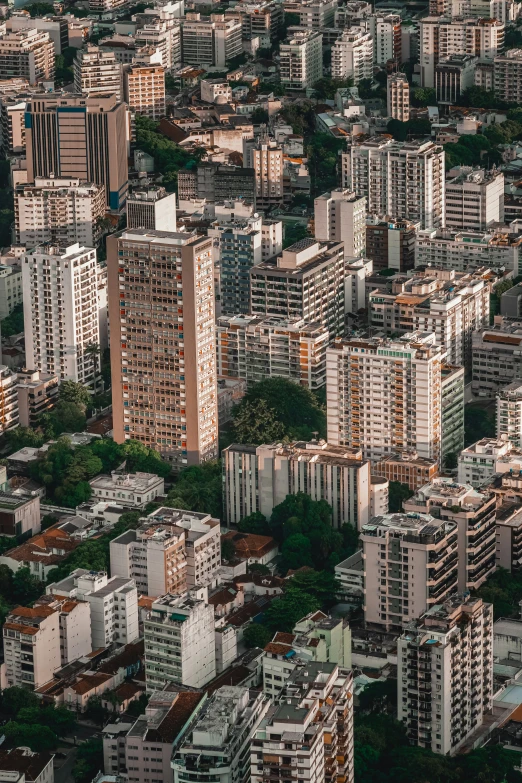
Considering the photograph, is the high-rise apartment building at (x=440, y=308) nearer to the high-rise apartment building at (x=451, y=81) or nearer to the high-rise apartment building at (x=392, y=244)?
the high-rise apartment building at (x=392, y=244)

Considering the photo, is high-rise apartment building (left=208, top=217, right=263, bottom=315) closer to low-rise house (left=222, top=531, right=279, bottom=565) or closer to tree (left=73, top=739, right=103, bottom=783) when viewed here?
low-rise house (left=222, top=531, right=279, bottom=565)

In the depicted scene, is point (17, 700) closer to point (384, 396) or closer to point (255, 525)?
point (255, 525)

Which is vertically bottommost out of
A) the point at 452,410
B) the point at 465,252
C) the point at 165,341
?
the point at 452,410

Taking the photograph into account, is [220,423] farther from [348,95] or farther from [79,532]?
[348,95]

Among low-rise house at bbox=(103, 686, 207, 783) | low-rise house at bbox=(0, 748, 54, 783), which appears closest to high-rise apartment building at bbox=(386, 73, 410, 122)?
low-rise house at bbox=(103, 686, 207, 783)

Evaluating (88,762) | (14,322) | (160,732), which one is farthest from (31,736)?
(14,322)
